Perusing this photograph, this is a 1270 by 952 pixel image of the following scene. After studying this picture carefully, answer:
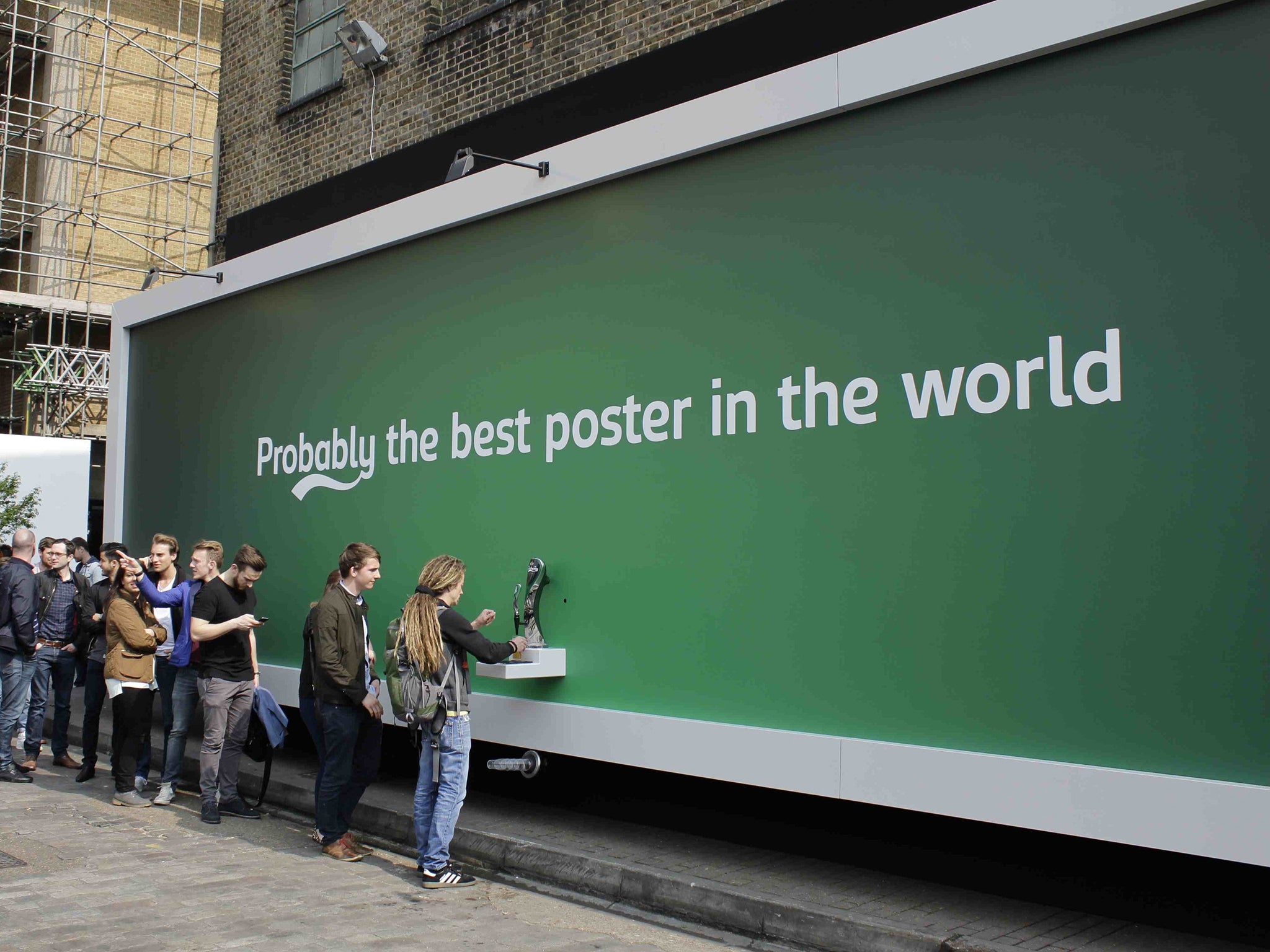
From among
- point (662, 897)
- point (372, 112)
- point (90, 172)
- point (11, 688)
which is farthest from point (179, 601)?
point (90, 172)

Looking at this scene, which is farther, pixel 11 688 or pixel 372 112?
pixel 372 112

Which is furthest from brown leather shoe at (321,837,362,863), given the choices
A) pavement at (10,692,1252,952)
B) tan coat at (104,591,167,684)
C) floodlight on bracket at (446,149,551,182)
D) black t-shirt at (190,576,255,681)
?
floodlight on bracket at (446,149,551,182)

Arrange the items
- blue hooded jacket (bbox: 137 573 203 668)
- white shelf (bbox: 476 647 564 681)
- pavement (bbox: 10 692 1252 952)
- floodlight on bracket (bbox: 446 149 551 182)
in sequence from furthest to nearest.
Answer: blue hooded jacket (bbox: 137 573 203 668)
floodlight on bracket (bbox: 446 149 551 182)
white shelf (bbox: 476 647 564 681)
pavement (bbox: 10 692 1252 952)

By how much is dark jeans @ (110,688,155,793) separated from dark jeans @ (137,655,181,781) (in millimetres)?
161

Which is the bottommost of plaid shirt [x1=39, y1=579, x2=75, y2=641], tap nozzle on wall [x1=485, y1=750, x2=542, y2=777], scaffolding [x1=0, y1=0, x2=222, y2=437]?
tap nozzle on wall [x1=485, y1=750, x2=542, y2=777]

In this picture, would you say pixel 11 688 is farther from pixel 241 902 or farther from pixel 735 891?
pixel 735 891

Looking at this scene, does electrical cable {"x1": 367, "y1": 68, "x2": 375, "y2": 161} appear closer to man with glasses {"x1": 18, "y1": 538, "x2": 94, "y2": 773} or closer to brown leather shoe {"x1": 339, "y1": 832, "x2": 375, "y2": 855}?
man with glasses {"x1": 18, "y1": 538, "x2": 94, "y2": 773}

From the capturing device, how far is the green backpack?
6.04m

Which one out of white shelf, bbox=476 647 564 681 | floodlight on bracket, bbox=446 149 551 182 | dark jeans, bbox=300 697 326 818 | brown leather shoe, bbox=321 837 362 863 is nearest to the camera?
white shelf, bbox=476 647 564 681

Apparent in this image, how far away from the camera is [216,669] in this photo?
300 inches

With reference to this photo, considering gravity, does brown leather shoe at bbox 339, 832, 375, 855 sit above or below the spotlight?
below

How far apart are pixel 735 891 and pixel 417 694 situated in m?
1.80

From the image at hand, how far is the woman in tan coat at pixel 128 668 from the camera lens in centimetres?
802

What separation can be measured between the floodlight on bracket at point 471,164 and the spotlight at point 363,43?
446 cm
